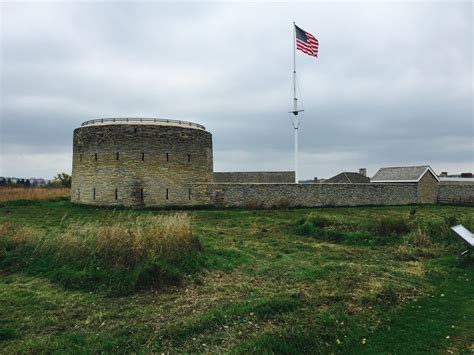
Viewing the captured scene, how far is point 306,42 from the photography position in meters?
23.3

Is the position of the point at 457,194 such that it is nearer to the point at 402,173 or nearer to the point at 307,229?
the point at 402,173

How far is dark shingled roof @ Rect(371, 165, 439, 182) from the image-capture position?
1127 inches

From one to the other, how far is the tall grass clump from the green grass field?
0.03 m

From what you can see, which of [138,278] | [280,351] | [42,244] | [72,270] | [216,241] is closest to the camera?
[280,351]

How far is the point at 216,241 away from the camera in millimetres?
10594

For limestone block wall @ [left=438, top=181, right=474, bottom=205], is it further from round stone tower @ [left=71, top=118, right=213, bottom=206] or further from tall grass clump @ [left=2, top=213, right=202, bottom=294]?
Result: tall grass clump @ [left=2, top=213, right=202, bottom=294]

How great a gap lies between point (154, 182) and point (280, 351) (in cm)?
1822

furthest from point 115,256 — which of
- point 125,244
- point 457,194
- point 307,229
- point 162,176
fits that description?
point 457,194

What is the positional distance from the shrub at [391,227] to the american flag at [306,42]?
49.7 feet

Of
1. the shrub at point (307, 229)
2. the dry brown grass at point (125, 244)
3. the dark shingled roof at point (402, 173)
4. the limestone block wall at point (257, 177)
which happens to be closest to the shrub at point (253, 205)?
the shrub at point (307, 229)

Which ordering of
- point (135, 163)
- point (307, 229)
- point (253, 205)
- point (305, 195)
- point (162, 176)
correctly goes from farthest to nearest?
1. point (305, 195)
2. point (253, 205)
3. point (162, 176)
4. point (135, 163)
5. point (307, 229)

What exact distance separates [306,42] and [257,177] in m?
21.0

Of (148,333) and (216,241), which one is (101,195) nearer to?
(216,241)

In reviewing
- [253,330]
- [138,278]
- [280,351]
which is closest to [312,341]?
[280,351]
